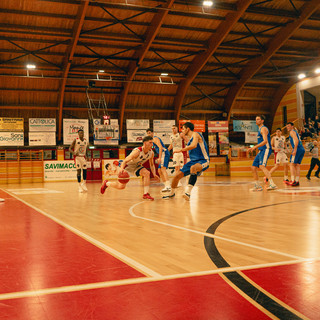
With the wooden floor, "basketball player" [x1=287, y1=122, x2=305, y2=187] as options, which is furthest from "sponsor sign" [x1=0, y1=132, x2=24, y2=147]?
the wooden floor

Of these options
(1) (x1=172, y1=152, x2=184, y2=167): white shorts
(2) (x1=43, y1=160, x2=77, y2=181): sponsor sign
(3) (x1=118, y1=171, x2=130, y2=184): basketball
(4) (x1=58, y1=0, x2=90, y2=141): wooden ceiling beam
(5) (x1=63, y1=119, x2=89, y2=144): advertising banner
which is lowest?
(2) (x1=43, y1=160, x2=77, y2=181): sponsor sign

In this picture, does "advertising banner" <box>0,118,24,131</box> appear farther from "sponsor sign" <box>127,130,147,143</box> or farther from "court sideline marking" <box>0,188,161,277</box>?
"court sideline marking" <box>0,188,161,277</box>

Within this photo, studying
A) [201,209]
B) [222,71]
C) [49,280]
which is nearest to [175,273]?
[49,280]

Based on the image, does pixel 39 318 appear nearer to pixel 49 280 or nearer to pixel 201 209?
pixel 49 280

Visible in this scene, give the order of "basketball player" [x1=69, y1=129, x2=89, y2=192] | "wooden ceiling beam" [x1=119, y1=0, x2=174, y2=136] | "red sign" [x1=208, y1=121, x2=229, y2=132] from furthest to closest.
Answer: "red sign" [x1=208, y1=121, x2=229, y2=132] < "wooden ceiling beam" [x1=119, y1=0, x2=174, y2=136] < "basketball player" [x1=69, y1=129, x2=89, y2=192]

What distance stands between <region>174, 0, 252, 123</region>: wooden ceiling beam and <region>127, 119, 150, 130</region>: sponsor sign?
229 centimetres

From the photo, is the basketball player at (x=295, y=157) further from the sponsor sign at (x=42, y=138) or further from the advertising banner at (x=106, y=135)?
the sponsor sign at (x=42, y=138)

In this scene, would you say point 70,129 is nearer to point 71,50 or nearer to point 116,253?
point 71,50

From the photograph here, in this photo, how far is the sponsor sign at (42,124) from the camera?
24875 mm

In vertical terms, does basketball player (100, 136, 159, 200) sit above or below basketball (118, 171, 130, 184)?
above

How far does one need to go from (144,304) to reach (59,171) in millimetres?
23281

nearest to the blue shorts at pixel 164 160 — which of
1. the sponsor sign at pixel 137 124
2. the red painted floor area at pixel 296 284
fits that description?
the red painted floor area at pixel 296 284

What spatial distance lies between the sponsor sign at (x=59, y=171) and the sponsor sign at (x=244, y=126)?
12.5 meters

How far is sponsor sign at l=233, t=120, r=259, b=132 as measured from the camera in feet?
95.6
